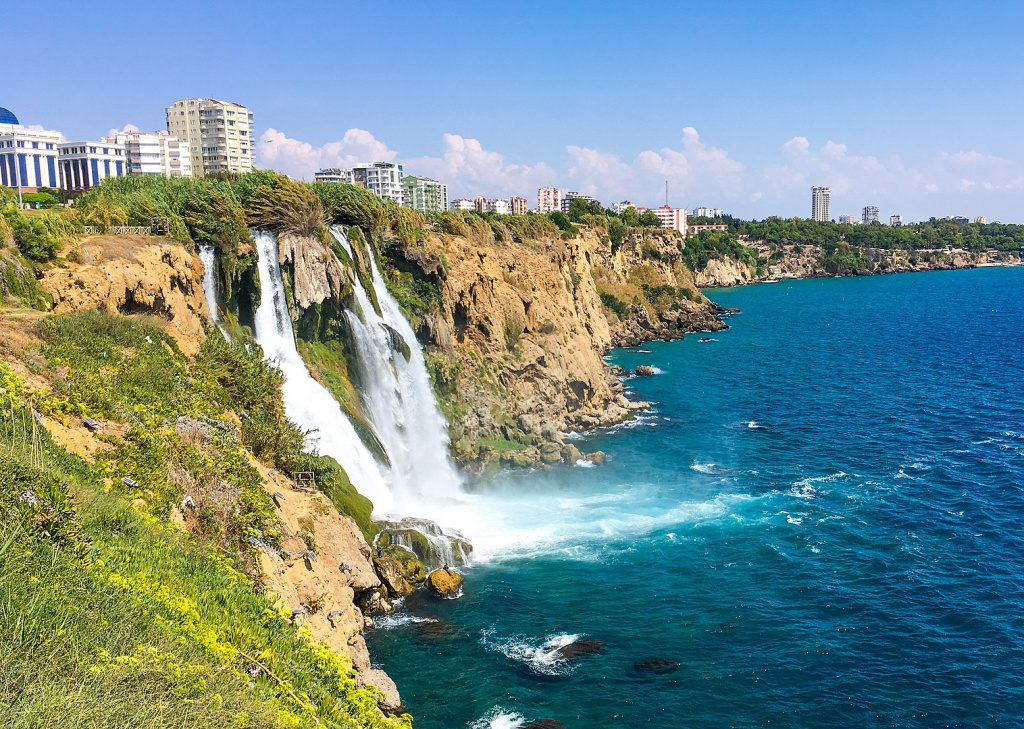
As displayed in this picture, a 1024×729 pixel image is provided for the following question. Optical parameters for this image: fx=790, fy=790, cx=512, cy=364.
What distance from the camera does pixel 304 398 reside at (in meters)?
34.2

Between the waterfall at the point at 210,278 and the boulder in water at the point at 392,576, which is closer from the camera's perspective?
the boulder in water at the point at 392,576

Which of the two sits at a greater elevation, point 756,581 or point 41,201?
point 41,201

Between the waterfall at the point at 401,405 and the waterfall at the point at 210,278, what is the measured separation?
7.31 meters

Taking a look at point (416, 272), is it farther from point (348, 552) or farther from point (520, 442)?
point (348, 552)

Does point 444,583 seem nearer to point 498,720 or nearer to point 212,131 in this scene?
point 498,720

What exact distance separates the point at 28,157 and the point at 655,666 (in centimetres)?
10592

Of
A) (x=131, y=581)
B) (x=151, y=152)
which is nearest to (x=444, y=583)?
(x=131, y=581)

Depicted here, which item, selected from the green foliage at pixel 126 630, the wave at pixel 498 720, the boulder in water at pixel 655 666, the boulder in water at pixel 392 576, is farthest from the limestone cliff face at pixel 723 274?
the green foliage at pixel 126 630

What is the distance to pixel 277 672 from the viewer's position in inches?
557

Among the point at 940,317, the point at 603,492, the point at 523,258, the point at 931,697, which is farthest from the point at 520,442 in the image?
the point at 940,317

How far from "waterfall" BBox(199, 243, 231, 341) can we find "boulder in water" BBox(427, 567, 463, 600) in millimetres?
13821

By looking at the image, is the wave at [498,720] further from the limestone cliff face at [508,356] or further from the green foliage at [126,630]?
the limestone cliff face at [508,356]

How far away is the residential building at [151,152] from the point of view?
111750 mm

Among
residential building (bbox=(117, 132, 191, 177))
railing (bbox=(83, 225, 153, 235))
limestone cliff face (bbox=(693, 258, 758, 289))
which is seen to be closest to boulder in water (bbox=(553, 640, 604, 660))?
railing (bbox=(83, 225, 153, 235))
